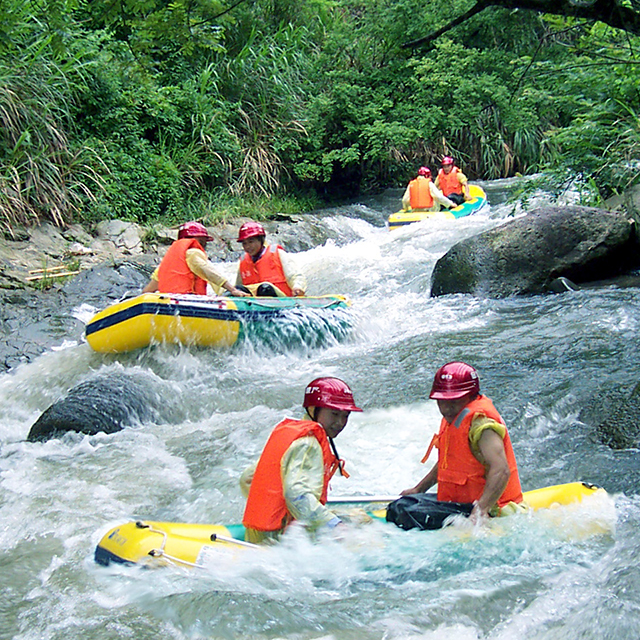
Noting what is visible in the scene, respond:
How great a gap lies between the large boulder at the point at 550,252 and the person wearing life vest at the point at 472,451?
5209 millimetres

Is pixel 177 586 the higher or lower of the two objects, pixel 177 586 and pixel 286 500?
the lower

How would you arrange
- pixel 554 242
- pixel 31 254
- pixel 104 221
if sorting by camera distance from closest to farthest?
1. pixel 554 242
2. pixel 31 254
3. pixel 104 221

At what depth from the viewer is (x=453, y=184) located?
14477 mm

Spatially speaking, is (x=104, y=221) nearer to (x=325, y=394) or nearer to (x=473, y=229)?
(x=473, y=229)

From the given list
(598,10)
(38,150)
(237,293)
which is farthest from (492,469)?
(38,150)

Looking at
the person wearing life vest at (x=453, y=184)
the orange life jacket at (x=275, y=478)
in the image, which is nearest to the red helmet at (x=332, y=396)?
the orange life jacket at (x=275, y=478)

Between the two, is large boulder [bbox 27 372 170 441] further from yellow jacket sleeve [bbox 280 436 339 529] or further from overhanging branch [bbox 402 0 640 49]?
overhanging branch [bbox 402 0 640 49]

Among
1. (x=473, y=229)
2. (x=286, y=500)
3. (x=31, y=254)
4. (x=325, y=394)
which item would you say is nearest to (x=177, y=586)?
(x=286, y=500)

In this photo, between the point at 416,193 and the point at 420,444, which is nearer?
the point at 420,444

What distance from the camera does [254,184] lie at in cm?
1481

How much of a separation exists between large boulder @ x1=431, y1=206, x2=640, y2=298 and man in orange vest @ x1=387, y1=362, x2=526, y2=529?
17.1 feet

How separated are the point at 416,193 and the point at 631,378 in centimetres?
840

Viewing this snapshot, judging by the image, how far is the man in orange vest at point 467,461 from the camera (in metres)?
3.37

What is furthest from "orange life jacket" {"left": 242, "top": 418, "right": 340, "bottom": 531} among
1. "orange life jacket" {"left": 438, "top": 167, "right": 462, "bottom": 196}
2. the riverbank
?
"orange life jacket" {"left": 438, "top": 167, "right": 462, "bottom": 196}
